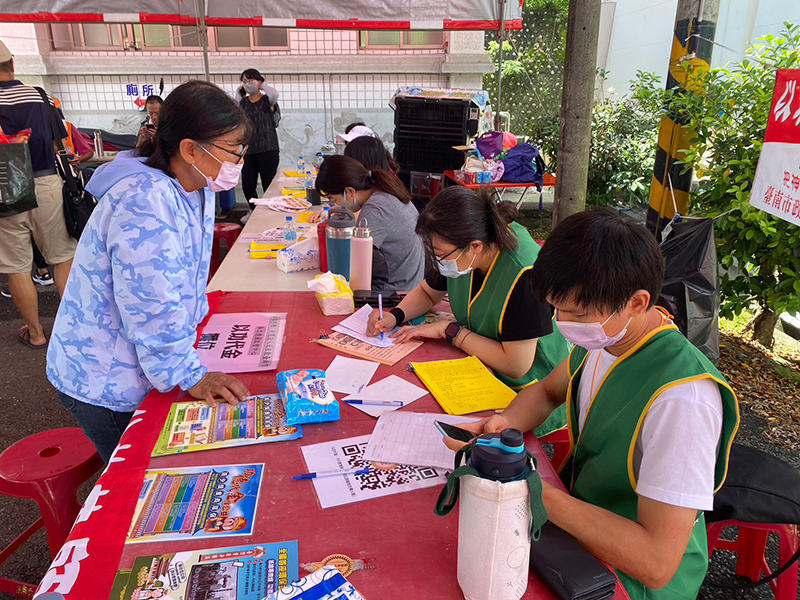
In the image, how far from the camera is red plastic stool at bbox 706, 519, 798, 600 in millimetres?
1668

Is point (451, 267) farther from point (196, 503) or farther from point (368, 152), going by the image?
point (368, 152)

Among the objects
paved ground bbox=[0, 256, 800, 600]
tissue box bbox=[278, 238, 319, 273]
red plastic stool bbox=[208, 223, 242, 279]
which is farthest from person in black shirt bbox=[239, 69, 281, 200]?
tissue box bbox=[278, 238, 319, 273]

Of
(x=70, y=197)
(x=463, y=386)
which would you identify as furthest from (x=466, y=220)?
(x=70, y=197)

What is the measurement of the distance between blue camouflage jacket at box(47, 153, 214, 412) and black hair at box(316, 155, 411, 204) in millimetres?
1538

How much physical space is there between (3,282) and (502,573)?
5593mm

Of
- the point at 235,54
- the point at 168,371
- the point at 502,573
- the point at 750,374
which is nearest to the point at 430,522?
the point at 502,573

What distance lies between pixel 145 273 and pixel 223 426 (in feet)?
1.44

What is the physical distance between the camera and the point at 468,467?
35.5 inches

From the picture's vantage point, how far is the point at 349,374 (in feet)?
5.98

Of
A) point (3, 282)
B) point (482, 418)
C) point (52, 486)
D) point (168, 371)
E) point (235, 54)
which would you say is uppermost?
point (235, 54)

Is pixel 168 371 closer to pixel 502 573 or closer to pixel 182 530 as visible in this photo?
pixel 182 530

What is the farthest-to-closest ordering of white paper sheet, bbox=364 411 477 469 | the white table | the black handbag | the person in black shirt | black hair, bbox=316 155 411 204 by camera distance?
the person in black shirt → the black handbag → black hair, bbox=316 155 411 204 → the white table → white paper sheet, bbox=364 411 477 469

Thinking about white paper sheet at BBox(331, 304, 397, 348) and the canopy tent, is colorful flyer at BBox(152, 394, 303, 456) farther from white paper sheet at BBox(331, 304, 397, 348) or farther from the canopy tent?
the canopy tent

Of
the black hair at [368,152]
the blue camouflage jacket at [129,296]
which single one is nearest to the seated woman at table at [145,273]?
the blue camouflage jacket at [129,296]
